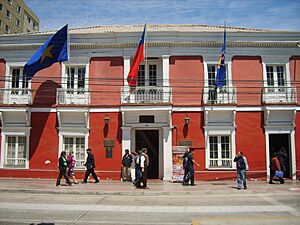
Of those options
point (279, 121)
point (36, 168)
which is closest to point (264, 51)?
point (279, 121)

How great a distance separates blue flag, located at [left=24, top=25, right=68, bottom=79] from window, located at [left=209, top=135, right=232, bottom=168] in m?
9.28

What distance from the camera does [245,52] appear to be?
1844cm

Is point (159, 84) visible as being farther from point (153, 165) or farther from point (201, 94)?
point (153, 165)

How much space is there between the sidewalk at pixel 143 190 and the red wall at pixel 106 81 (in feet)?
15.2

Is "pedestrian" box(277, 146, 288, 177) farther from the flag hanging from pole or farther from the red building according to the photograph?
the flag hanging from pole

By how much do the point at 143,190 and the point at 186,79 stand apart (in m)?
7.08

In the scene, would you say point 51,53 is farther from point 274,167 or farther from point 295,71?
point 295,71

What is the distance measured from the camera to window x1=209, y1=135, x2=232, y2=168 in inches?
701

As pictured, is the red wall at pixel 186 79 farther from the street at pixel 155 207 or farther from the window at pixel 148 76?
the street at pixel 155 207

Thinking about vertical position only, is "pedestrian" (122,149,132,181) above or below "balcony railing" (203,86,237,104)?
below

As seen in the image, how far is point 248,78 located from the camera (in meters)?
18.3

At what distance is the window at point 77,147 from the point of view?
60.0 feet

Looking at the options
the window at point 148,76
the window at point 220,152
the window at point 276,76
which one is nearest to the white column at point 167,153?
the window at point 220,152

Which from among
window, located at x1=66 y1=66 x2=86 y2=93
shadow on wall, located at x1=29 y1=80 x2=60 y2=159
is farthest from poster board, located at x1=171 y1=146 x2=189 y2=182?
shadow on wall, located at x1=29 y1=80 x2=60 y2=159
